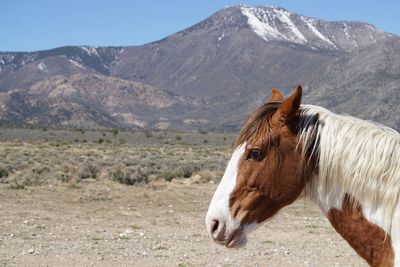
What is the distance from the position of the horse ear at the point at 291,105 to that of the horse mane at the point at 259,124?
107mm

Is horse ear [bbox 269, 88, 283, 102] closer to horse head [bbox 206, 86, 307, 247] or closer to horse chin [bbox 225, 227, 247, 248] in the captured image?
horse head [bbox 206, 86, 307, 247]

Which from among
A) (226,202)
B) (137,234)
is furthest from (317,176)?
(137,234)

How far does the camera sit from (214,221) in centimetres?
299

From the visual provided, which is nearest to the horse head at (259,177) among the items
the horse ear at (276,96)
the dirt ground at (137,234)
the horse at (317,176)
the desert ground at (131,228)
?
the horse at (317,176)

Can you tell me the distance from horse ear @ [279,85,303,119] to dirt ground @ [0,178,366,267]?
271 cm

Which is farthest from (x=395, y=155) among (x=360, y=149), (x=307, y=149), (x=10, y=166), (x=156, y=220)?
(x=10, y=166)

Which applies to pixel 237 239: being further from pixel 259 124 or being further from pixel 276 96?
pixel 276 96

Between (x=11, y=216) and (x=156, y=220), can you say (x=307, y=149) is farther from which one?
(x=11, y=216)

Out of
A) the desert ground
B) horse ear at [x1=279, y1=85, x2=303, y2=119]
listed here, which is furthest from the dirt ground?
horse ear at [x1=279, y1=85, x2=303, y2=119]

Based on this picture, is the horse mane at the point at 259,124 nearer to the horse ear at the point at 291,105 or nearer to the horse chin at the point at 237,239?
the horse ear at the point at 291,105

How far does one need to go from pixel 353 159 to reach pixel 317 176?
196 mm

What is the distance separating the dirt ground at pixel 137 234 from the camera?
897 centimetres

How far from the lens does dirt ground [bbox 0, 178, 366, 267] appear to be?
29.4 ft

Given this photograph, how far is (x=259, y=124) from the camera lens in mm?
3010
